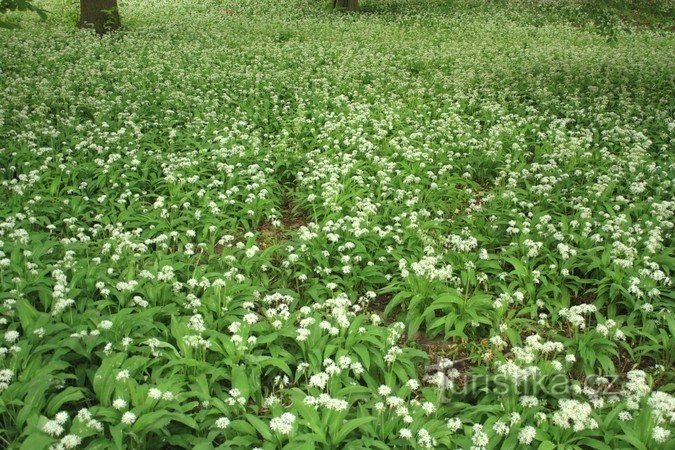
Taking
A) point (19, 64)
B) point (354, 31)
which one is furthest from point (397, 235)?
point (354, 31)

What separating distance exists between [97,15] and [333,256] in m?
16.2

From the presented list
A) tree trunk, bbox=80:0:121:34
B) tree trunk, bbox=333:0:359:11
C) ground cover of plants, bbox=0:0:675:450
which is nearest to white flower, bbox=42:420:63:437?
ground cover of plants, bbox=0:0:675:450

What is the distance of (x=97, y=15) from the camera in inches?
714

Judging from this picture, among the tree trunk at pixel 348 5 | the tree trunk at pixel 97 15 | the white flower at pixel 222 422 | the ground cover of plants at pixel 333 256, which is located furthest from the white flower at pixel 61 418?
the tree trunk at pixel 348 5

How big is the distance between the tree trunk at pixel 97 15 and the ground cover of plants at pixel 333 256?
15.1 ft

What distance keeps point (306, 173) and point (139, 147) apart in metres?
2.95

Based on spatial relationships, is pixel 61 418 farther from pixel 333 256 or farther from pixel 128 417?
pixel 333 256

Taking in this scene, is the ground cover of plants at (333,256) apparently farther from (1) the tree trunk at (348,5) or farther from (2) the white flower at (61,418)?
(1) the tree trunk at (348,5)

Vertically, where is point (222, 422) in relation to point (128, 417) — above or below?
below

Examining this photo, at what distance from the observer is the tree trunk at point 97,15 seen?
1800 centimetres

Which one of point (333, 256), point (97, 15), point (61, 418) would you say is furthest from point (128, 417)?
point (97, 15)

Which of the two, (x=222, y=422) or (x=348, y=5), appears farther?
(x=348, y=5)

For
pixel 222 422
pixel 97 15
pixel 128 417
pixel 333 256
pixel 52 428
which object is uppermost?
pixel 97 15

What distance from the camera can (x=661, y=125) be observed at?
995cm
